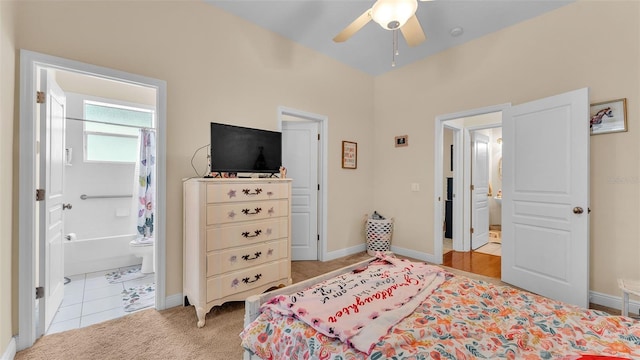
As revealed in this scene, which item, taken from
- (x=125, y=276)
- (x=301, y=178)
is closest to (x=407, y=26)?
(x=301, y=178)

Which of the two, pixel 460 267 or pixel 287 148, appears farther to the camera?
pixel 287 148

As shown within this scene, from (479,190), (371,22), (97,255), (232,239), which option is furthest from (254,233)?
(479,190)

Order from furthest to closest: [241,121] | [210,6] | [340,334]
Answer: [241,121] < [210,6] < [340,334]

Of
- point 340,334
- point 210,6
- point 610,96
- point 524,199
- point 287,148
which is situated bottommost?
point 340,334

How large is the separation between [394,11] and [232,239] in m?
2.14

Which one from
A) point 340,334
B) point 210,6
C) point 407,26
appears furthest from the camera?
point 210,6

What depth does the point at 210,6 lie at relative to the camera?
8.70ft

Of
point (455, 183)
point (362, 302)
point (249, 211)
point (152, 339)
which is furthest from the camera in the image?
point (455, 183)

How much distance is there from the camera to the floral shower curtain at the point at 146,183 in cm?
357

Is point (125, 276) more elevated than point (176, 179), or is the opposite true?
point (176, 179)

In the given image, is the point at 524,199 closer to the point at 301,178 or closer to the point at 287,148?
the point at 301,178

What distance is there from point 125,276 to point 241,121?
7.89 ft

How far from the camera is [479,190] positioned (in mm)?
4586

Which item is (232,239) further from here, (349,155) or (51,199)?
(349,155)
